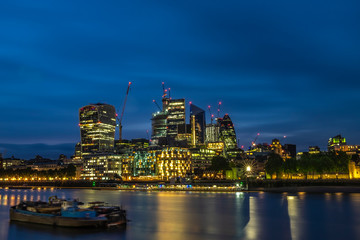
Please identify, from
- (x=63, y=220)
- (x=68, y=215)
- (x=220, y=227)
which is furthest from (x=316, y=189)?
(x=63, y=220)

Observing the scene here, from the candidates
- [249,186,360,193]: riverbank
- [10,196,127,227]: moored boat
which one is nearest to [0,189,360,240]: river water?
[10,196,127,227]: moored boat

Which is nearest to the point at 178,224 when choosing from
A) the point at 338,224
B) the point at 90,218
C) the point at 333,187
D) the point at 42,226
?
the point at 90,218

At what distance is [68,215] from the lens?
5812 centimetres

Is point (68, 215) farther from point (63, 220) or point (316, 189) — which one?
point (316, 189)

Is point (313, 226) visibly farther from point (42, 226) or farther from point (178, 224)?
point (42, 226)

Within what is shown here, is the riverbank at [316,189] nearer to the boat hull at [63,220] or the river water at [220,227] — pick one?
the river water at [220,227]

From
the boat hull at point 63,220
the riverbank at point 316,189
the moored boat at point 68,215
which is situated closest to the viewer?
the boat hull at point 63,220

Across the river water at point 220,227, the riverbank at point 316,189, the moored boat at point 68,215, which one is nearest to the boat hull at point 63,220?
the moored boat at point 68,215

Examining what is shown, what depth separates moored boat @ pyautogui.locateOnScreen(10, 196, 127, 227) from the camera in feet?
188

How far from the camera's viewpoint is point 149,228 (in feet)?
204

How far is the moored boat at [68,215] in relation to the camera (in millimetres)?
57188

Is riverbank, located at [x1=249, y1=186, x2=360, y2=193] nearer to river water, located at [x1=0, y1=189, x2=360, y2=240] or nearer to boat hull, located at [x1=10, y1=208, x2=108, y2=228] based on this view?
river water, located at [x1=0, y1=189, x2=360, y2=240]

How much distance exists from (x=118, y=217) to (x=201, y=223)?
51.1ft

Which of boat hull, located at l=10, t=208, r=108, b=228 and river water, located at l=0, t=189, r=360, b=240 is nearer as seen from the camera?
river water, located at l=0, t=189, r=360, b=240
